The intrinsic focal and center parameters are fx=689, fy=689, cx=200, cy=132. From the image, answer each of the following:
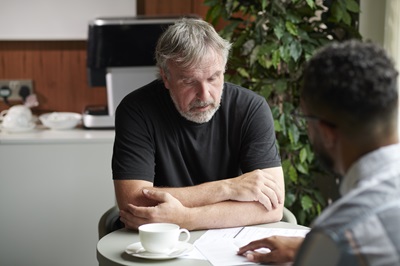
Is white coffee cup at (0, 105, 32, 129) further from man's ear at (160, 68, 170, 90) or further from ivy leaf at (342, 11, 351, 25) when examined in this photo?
ivy leaf at (342, 11, 351, 25)

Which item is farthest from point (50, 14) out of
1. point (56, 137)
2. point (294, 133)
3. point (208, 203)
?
point (208, 203)

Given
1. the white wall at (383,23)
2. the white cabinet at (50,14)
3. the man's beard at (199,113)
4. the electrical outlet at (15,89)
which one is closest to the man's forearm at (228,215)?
the man's beard at (199,113)

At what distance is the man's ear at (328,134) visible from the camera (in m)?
1.12

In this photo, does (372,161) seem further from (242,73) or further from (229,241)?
(242,73)

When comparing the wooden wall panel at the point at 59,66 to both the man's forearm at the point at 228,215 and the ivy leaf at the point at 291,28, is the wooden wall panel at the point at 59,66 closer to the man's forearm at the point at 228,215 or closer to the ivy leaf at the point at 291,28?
the ivy leaf at the point at 291,28

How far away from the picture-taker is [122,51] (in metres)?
3.36

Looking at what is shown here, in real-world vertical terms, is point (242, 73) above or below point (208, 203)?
above

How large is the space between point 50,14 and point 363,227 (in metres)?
3.01

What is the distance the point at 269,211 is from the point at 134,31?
5.38 ft

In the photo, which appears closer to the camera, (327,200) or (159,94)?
(159,94)

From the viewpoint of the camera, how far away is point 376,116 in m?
1.08

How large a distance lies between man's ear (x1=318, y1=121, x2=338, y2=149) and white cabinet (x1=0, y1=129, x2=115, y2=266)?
2.20 m

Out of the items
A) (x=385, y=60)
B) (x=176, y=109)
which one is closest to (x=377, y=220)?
(x=385, y=60)

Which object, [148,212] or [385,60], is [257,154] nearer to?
[148,212]
